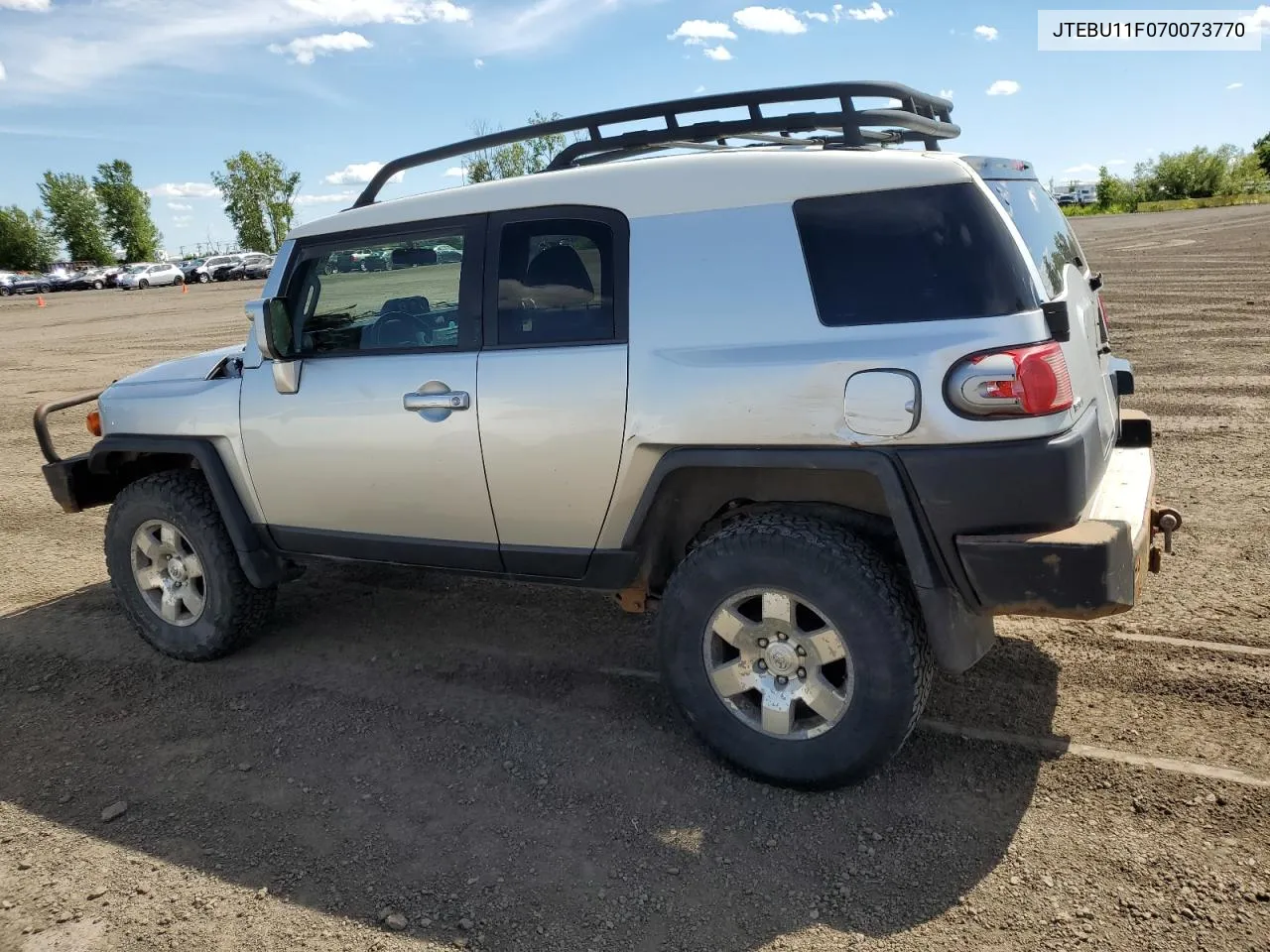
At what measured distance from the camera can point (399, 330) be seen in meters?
3.99

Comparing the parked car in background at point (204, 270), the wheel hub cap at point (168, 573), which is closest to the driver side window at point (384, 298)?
the wheel hub cap at point (168, 573)

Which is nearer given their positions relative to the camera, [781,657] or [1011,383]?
[1011,383]

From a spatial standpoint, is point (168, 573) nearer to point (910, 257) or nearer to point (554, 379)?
point (554, 379)

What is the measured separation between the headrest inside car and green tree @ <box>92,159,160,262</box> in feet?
318

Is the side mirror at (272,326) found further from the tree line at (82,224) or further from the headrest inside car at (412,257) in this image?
the tree line at (82,224)

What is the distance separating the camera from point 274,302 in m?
4.08

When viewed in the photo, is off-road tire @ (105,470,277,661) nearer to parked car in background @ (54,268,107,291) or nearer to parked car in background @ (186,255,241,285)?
parked car in background @ (186,255,241,285)

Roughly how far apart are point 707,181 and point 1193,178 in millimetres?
93467

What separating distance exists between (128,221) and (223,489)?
323 feet

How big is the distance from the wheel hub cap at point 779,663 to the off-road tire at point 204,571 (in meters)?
2.42

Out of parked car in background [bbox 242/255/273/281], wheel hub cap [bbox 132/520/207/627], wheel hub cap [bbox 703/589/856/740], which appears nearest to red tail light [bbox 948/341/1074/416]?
wheel hub cap [bbox 703/589/856/740]

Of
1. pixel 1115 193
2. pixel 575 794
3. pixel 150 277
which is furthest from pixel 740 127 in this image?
pixel 1115 193

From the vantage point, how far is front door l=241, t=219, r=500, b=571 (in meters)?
3.77

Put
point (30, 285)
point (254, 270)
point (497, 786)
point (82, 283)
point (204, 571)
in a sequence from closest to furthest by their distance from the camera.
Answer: point (497, 786) → point (204, 571) → point (30, 285) → point (82, 283) → point (254, 270)
